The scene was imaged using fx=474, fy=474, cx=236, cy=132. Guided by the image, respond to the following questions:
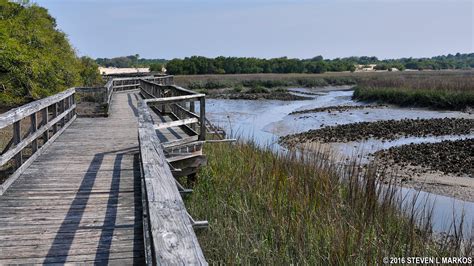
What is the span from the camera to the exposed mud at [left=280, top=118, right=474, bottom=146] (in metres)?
22.2

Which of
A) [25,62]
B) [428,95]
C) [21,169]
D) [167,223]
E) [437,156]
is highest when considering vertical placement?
[25,62]

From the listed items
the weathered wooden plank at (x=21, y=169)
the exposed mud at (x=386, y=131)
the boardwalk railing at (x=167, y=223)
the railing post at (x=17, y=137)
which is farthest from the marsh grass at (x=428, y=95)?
the boardwalk railing at (x=167, y=223)

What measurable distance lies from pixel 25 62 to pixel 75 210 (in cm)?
1154

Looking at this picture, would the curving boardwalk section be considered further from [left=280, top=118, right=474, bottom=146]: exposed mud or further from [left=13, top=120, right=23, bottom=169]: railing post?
[left=280, top=118, right=474, bottom=146]: exposed mud

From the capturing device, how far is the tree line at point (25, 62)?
49.5ft

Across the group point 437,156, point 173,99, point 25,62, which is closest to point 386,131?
point 437,156

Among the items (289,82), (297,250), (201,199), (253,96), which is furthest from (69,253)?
(289,82)

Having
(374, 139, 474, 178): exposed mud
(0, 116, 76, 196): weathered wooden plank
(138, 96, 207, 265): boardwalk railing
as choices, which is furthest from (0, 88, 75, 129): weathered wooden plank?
(374, 139, 474, 178): exposed mud

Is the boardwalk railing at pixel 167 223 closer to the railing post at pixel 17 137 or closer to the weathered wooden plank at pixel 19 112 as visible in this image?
the weathered wooden plank at pixel 19 112

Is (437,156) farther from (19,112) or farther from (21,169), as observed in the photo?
(19,112)

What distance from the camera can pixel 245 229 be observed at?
6172mm

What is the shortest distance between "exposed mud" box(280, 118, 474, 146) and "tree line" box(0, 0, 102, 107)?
9.73 meters

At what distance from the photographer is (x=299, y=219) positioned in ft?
19.2

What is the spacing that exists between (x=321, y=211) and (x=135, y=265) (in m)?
3.30
